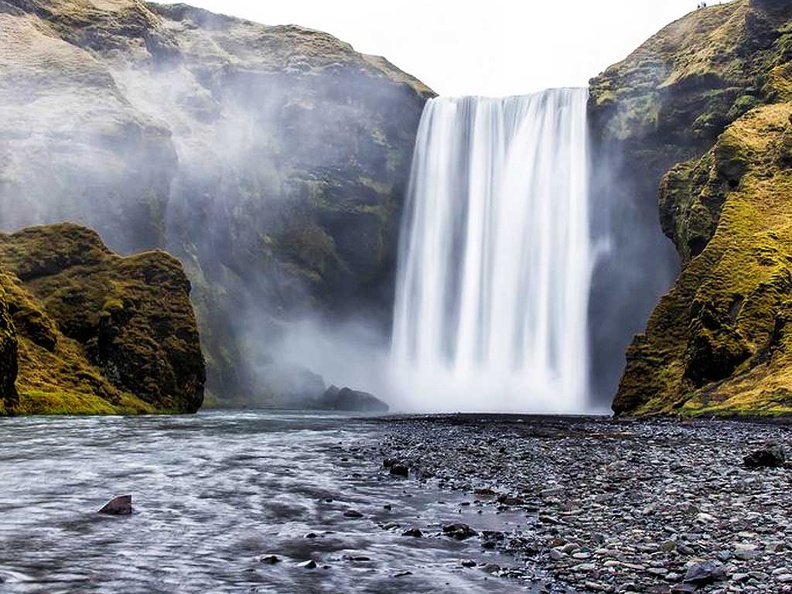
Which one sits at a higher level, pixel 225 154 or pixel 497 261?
pixel 225 154

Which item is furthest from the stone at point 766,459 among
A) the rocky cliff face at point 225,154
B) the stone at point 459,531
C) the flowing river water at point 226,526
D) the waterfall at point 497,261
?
the rocky cliff face at point 225,154

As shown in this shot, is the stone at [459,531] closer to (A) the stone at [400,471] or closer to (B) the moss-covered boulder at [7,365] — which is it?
(A) the stone at [400,471]

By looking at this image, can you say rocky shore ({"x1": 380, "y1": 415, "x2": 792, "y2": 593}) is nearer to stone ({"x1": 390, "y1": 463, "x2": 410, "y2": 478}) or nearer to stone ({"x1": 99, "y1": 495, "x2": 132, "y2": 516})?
stone ({"x1": 390, "y1": 463, "x2": 410, "y2": 478})

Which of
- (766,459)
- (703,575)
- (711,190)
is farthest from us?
(711,190)

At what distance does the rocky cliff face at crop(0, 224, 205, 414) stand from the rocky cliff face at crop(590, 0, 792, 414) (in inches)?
1613

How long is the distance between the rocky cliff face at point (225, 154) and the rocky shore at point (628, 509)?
86.4m

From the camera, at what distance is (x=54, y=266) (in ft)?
230

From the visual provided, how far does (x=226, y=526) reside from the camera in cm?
1441

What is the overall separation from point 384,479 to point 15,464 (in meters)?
11.5

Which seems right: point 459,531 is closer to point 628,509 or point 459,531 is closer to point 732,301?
point 628,509

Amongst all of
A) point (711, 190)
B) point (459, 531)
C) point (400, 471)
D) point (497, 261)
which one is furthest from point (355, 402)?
point (459, 531)

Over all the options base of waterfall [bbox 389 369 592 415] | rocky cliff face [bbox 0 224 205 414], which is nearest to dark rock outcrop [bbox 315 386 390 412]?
base of waterfall [bbox 389 369 592 415]

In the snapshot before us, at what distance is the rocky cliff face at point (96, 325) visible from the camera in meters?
58.7

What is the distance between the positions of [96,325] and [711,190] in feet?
192
